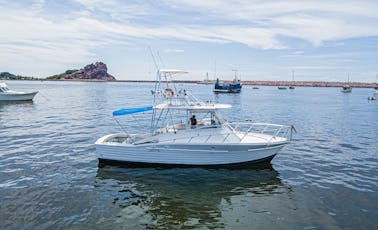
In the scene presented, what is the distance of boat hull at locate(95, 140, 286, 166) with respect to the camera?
16.8 meters

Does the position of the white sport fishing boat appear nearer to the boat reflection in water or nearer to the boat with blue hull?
the boat reflection in water

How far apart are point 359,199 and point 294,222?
4.36 meters

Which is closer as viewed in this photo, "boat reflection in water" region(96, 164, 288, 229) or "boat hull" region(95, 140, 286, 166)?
"boat reflection in water" region(96, 164, 288, 229)

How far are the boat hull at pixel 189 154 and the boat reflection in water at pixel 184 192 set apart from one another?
53cm

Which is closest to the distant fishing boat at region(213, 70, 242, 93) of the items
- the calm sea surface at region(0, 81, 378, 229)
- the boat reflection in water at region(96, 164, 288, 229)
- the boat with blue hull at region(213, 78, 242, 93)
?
the boat with blue hull at region(213, 78, 242, 93)

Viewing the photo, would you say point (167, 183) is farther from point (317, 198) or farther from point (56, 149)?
point (56, 149)

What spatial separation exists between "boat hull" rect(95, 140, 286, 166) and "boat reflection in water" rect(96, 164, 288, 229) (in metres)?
0.53

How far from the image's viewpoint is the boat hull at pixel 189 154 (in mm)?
16761

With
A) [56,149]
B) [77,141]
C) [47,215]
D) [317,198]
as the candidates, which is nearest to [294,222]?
[317,198]

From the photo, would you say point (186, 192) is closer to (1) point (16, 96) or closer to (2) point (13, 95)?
(2) point (13, 95)

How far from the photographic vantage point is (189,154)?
16.9 meters

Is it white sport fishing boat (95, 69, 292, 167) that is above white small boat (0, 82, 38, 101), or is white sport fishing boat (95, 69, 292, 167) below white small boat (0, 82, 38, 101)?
below

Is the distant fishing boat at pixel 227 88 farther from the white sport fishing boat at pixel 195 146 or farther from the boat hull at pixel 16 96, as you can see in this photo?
the white sport fishing boat at pixel 195 146

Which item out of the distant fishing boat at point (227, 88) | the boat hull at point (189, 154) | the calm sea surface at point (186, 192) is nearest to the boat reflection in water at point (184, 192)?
the calm sea surface at point (186, 192)
